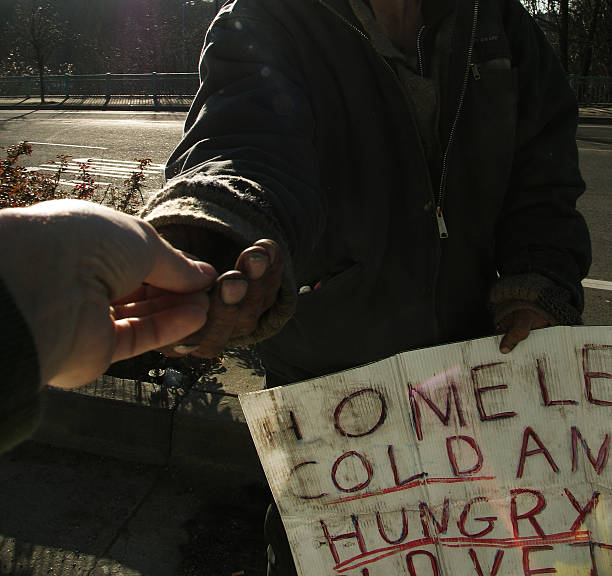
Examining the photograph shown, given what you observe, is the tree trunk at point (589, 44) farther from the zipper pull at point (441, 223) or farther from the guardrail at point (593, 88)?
the zipper pull at point (441, 223)

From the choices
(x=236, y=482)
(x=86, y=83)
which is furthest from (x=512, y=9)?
(x=86, y=83)

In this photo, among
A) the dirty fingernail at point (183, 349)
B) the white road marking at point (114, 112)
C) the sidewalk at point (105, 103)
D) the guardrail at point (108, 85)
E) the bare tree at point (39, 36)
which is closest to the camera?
the dirty fingernail at point (183, 349)

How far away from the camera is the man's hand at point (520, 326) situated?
1.62 m

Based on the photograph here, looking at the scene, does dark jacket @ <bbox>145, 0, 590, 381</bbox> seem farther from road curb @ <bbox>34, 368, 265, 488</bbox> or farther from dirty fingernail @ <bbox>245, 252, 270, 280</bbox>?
road curb @ <bbox>34, 368, 265, 488</bbox>

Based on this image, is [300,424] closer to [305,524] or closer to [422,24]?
[305,524]

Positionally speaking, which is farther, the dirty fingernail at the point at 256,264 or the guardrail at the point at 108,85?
the guardrail at the point at 108,85

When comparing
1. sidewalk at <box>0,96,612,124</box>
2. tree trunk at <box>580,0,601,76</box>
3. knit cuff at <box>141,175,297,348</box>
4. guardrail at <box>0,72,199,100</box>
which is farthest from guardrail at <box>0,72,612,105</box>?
knit cuff at <box>141,175,297,348</box>

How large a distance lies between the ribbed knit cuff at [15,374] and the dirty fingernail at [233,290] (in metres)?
0.34

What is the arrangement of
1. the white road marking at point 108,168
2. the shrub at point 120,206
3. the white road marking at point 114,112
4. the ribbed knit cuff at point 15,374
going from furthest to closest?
the white road marking at point 114,112 < the white road marking at point 108,168 < the shrub at point 120,206 < the ribbed knit cuff at point 15,374

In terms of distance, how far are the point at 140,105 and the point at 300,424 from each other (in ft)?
67.4

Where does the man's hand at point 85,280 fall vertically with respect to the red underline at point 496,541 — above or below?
above

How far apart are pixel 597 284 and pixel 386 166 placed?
4.00 meters

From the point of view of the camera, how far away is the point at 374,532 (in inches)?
65.1

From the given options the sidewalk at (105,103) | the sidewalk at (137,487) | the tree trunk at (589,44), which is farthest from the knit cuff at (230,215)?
the tree trunk at (589,44)
